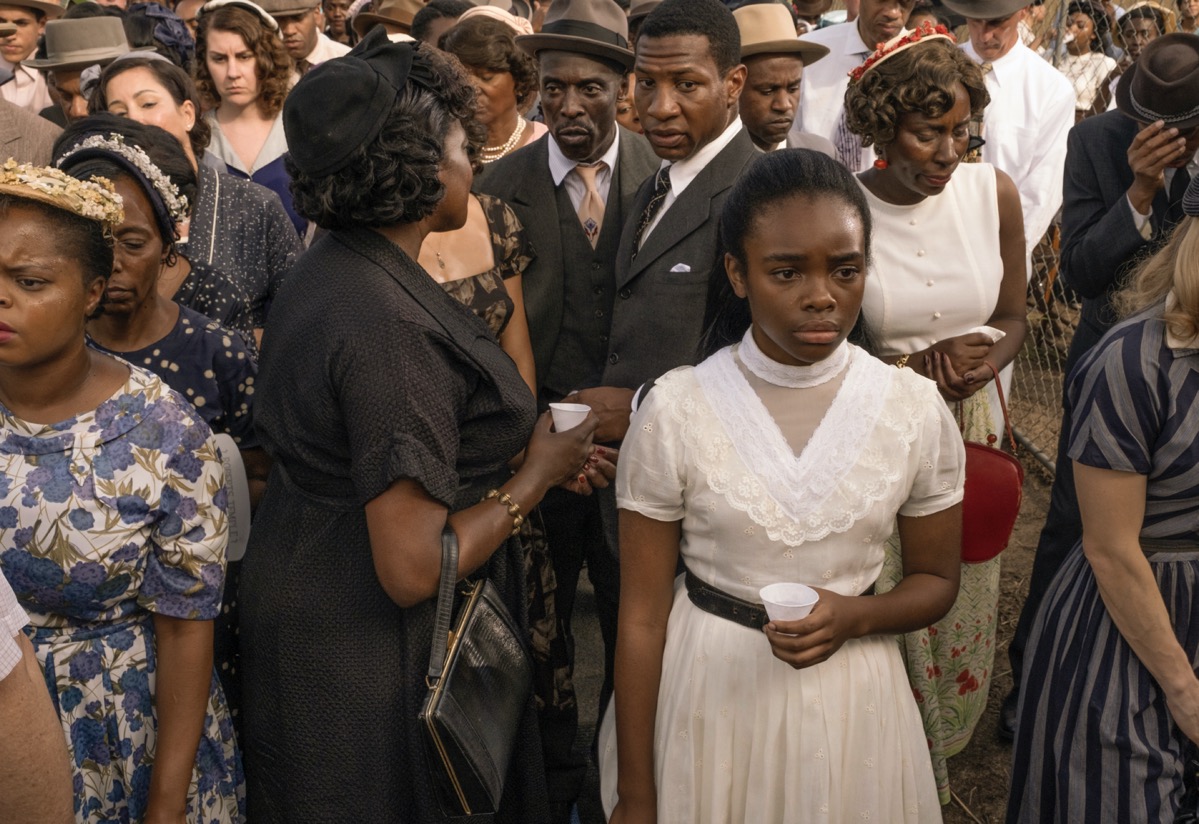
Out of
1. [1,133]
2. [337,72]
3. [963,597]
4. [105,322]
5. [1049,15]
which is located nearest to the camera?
[337,72]

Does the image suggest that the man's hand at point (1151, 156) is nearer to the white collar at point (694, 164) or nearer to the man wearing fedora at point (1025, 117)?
the white collar at point (694, 164)

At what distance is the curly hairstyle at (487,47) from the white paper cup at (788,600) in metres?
3.28

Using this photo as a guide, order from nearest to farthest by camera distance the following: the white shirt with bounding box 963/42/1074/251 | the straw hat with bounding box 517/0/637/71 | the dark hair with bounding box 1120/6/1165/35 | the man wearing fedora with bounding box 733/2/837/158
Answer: the straw hat with bounding box 517/0/637/71
the man wearing fedora with bounding box 733/2/837/158
the white shirt with bounding box 963/42/1074/251
the dark hair with bounding box 1120/6/1165/35

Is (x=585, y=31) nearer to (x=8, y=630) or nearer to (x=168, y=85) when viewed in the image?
(x=168, y=85)

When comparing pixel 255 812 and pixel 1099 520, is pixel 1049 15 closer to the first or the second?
pixel 1099 520

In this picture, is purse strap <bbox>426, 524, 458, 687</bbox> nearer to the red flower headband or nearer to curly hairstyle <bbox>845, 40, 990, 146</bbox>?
curly hairstyle <bbox>845, 40, 990, 146</bbox>

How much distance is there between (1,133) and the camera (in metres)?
5.18

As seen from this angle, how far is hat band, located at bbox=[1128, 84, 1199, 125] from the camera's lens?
3596 mm

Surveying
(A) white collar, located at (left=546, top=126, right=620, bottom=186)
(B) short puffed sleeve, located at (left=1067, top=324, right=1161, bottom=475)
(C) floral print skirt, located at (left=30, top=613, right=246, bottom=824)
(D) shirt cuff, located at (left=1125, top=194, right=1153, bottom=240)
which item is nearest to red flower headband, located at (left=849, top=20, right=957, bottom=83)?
(D) shirt cuff, located at (left=1125, top=194, right=1153, bottom=240)

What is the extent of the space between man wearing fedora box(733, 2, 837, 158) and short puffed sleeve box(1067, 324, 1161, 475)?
2.76 meters

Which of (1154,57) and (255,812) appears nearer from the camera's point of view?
(255,812)

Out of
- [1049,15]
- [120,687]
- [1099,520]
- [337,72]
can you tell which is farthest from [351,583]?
→ [1049,15]

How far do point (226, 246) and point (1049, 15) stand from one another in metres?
8.05

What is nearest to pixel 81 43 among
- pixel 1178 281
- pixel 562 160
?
pixel 562 160
